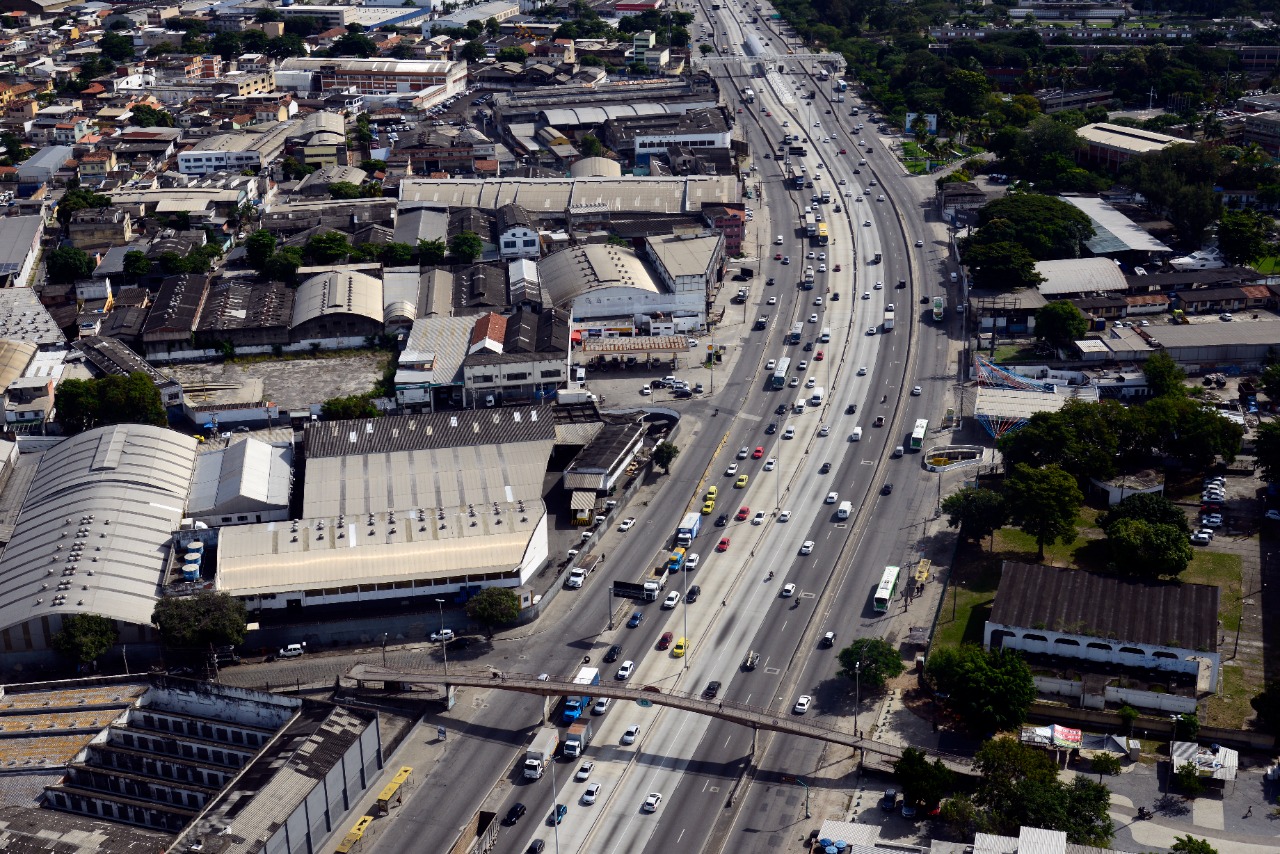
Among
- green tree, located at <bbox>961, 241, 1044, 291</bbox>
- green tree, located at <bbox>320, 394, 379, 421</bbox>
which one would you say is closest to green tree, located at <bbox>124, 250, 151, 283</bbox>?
green tree, located at <bbox>320, 394, 379, 421</bbox>

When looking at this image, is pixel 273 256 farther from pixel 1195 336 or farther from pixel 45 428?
pixel 1195 336

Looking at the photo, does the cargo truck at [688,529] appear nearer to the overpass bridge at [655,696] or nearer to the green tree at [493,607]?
the green tree at [493,607]

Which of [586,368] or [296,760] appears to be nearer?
[296,760]

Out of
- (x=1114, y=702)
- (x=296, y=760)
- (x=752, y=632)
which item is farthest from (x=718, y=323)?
(x=296, y=760)

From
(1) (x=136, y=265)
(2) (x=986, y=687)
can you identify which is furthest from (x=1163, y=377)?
(1) (x=136, y=265)

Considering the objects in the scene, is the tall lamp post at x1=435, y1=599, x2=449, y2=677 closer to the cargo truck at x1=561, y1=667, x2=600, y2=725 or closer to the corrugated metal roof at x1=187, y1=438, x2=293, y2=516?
the cargo truck at x1=561, y1=667, x2=600, y2=725

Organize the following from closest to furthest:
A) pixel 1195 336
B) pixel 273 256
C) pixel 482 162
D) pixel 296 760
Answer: pixel 296 760 < pixel 1195 336 < pixel 273 256 < pixel 482 162

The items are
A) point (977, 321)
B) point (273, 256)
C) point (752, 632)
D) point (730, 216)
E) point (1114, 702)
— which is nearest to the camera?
point (1114, 702)
